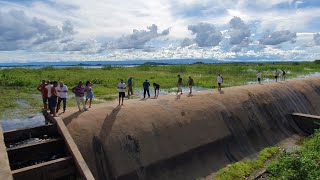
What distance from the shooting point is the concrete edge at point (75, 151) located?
33.0ft

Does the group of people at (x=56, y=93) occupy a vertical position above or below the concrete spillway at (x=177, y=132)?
above

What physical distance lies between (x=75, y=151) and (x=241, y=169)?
8.28 meters

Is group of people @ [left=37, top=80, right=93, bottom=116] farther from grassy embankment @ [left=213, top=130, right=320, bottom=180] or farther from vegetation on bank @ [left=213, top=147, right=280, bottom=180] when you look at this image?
grassy embankment @ [left=213, top=130, right=320, bottom=180]

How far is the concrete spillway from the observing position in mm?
12391

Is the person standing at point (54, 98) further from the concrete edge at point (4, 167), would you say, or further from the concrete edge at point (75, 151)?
the concrete edge at point (4, 167)

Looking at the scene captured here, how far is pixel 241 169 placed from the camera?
15031mm

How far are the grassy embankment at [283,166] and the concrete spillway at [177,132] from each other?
75cm

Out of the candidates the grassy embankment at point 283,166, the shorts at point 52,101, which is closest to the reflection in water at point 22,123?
the shorts at point 52,101

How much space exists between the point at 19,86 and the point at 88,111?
86.1ft

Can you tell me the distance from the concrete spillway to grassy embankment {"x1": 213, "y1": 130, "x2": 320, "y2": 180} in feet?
2.45

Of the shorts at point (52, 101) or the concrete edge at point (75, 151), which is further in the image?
the shorts at point (52, 101)

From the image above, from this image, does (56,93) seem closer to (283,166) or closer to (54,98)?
(54,98)

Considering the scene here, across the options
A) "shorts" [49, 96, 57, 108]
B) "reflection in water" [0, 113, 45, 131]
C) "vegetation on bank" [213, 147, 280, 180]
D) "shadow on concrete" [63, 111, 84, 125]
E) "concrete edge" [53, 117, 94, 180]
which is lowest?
"vegetation on bank" [213, 147, 280, 180]

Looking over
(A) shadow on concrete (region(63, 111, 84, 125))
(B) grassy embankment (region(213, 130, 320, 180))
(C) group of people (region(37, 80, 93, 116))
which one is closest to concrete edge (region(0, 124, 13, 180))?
(A) shadow on concrete (region(63, 111, 84, 125))
